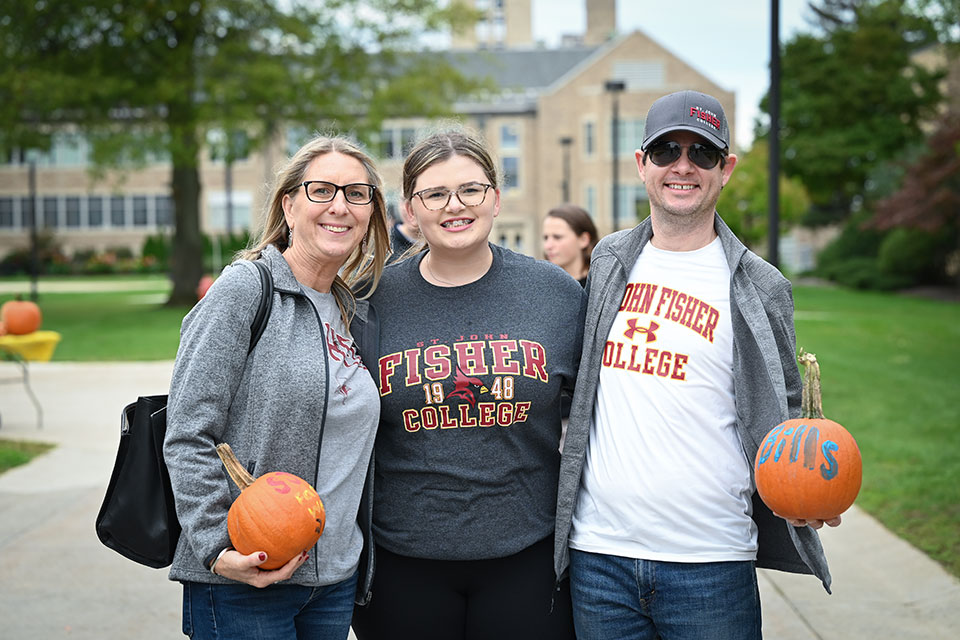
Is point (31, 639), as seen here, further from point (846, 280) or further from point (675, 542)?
point (846, 280)

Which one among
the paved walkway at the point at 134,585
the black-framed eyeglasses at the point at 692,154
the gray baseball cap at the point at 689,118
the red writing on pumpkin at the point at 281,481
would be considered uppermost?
the gray baseball cap at the point at 689,118

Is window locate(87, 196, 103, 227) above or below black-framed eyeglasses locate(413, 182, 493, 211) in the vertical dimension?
above

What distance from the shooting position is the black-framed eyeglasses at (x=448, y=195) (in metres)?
2.93

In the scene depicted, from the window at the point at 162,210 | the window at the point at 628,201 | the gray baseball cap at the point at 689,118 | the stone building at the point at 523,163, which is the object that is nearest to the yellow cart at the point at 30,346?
the gray baseball cap at the point at 689,118

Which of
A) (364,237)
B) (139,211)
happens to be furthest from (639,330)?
(139,211)

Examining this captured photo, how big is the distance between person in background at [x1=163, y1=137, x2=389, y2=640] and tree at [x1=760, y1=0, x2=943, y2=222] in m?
46.9

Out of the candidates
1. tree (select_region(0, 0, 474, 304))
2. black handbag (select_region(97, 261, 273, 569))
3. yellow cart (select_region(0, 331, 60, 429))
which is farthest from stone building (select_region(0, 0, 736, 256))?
black handbag (select_region(97, 261, 273, 569))

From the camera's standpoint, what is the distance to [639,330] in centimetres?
279

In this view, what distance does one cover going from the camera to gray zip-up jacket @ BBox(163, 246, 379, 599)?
8.04ft

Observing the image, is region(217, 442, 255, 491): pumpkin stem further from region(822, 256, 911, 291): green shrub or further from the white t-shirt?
region(822, 256, 911, 291): green shrub

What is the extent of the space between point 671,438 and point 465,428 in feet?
1.96

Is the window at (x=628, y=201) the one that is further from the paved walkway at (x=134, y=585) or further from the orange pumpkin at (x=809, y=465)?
the orange pumpkin at (x=809, y=465)

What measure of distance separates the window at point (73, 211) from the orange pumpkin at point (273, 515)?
58.6 m

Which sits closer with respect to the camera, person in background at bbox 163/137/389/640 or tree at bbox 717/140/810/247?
person in background at bbox 163/137/389/640
